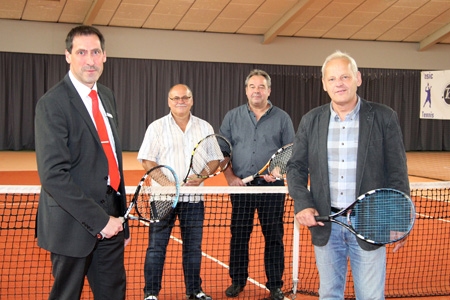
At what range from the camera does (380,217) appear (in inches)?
136

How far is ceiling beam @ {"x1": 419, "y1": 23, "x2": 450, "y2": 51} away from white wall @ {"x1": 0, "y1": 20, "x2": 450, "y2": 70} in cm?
37

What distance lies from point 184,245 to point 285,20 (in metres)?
15.5

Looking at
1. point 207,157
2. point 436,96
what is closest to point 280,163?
point 207,157

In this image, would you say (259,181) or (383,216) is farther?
(259,181)

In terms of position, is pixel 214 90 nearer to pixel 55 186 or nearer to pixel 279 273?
pixel 279 273

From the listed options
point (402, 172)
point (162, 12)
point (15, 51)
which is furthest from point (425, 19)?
point (402, 172)

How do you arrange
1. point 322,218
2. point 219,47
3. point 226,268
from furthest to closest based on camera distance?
1. point 219,47
2. point 226,268
3. point 322,218

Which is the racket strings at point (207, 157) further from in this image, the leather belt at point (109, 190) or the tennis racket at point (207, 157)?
the leather belt at point (109, 190)

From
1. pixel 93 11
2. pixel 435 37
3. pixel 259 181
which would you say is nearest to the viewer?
pixel 259 181

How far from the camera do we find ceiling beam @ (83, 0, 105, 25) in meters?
17.5

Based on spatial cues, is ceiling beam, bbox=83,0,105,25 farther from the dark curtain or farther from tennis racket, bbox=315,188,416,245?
tennis racket, bbox=315,188,416,245

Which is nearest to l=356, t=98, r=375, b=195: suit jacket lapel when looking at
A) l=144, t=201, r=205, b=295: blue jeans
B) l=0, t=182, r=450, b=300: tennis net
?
l=0, t=182, r=450, b=300: tennis net

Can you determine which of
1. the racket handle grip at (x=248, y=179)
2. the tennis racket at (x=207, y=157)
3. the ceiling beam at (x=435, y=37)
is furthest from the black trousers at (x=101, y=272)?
the ceiling beam at (x=435, y=37)

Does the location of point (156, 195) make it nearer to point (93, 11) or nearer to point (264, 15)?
point (93, 11)
